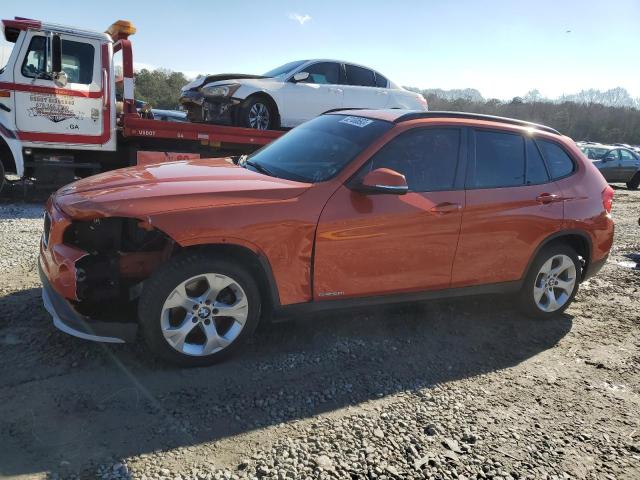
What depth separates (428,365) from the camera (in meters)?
3.65

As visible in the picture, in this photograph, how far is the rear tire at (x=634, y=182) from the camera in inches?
758

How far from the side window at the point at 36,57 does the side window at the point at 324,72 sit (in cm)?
431

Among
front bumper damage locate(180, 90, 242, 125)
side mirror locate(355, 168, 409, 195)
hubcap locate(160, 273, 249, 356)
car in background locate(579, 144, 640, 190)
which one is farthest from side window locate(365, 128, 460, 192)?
car in background locate(579, 144, 640, 190)

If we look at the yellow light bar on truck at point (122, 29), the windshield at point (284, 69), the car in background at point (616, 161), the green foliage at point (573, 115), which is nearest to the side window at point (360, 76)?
the windshield at point (284, 69)

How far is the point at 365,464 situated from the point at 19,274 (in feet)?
12.3

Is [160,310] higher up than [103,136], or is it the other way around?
[103,136]

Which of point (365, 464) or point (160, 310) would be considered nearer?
point (365, 464)

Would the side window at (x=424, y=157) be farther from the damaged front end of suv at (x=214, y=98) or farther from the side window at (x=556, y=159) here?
the damaged front end of suv at (x=214, y=98)

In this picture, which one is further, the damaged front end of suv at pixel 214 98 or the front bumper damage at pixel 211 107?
the front bumper damage at pixel 211 107

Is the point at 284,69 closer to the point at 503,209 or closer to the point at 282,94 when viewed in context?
the point at 282,94

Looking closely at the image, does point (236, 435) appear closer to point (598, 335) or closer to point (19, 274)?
point (19, 274)

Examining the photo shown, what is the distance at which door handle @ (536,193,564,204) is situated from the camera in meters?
4.30

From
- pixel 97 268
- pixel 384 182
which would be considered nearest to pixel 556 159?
pixel 384 182

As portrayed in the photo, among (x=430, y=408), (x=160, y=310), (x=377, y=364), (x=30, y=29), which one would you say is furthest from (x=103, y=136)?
(x=430, y=408)
